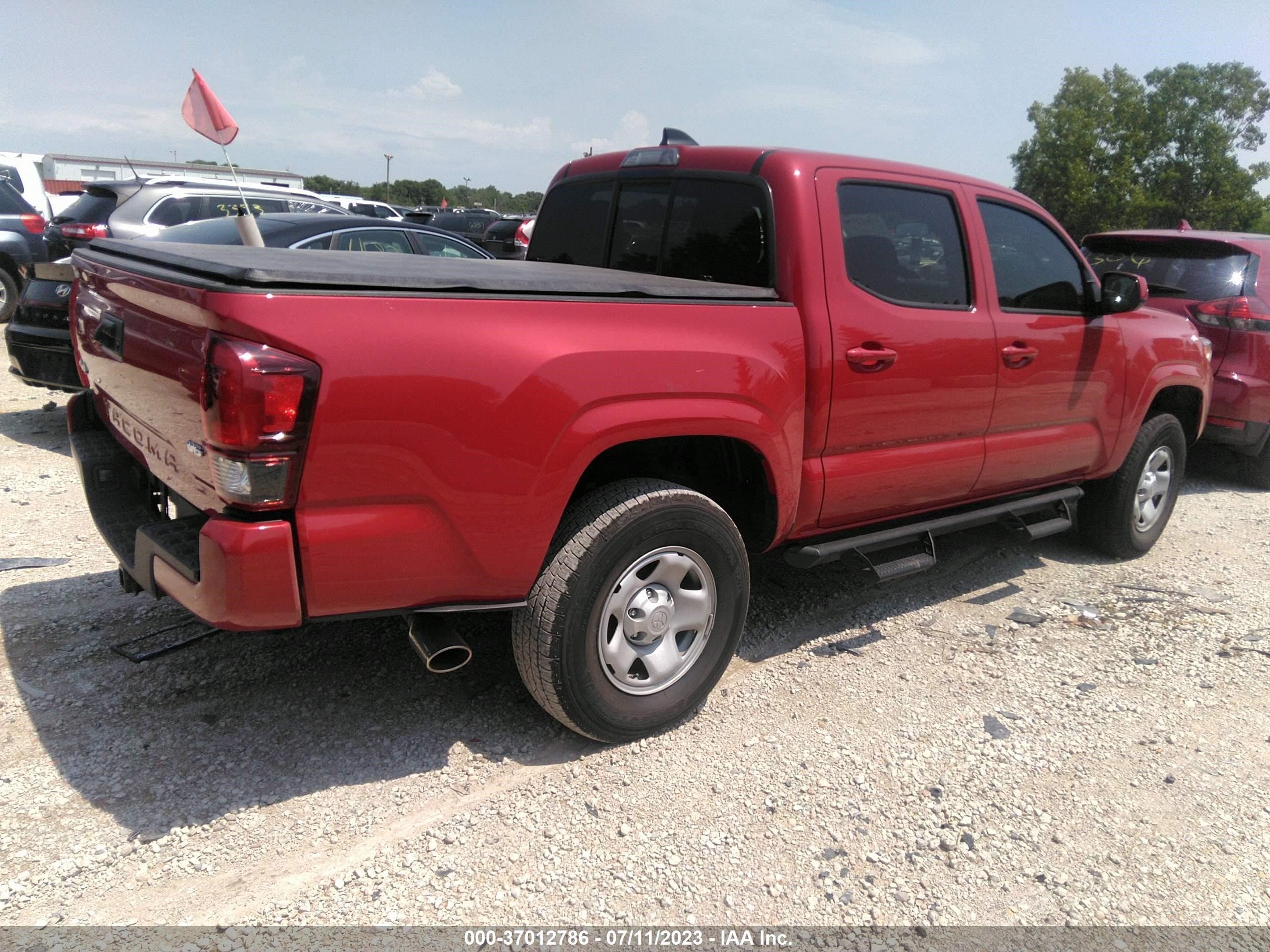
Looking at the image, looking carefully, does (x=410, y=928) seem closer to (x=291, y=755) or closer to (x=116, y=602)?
(x=291, y=755)

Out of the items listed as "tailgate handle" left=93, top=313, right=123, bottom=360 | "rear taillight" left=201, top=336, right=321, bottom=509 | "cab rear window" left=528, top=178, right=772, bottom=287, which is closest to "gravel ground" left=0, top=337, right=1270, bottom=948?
"rear taillight" left=201, top=336, right=321, bottom=509

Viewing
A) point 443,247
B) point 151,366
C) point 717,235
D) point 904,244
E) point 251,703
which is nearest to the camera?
point 151,366

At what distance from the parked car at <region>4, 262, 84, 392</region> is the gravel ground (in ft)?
7.57

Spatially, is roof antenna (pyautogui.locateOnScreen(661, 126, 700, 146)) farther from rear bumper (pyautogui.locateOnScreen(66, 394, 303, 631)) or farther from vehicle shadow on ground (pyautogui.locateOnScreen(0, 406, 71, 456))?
vehicle shadow on ground (pyautogui.locateOnScreen(0, 406, 71, 456))

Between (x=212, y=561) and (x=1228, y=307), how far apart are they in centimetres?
694

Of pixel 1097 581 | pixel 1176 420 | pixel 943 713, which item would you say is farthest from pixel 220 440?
pixel 1176 420

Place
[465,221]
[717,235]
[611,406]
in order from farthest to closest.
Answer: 1. [465,221]
2. [717,235]
3. [611,406]

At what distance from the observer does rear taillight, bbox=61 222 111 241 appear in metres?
→ 8.62

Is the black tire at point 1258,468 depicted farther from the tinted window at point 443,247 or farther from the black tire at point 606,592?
the tinted window at point 443,247

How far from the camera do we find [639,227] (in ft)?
13.2

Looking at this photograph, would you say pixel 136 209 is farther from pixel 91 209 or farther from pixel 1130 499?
pixel 1130 499

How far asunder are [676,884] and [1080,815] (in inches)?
53.3

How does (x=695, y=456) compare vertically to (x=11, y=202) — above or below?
below

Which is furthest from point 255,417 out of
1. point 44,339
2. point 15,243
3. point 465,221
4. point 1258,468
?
point 465,221
